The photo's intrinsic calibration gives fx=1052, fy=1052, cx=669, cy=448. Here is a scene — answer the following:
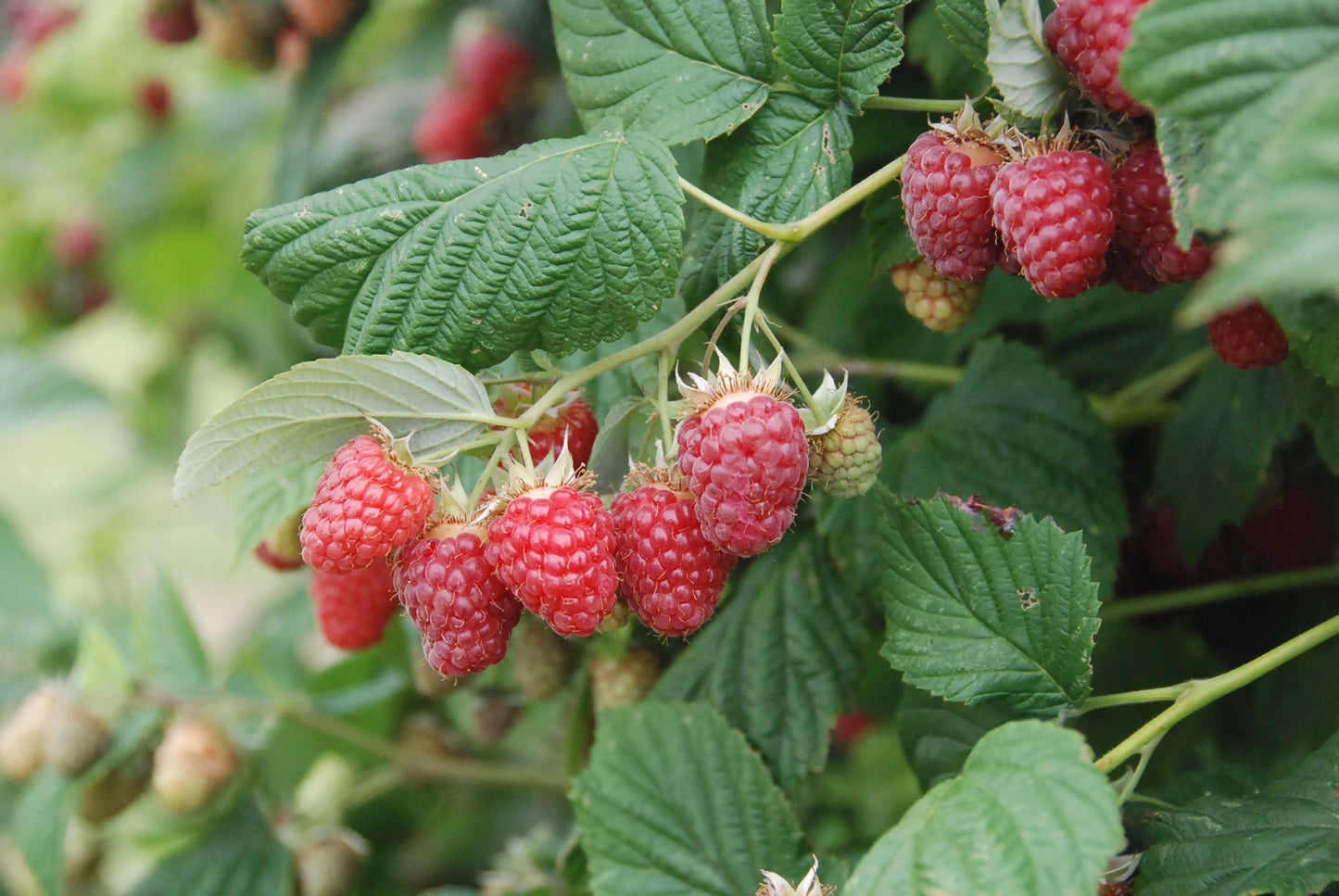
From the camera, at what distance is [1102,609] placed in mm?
1243

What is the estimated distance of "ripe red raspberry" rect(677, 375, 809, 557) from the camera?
74cm

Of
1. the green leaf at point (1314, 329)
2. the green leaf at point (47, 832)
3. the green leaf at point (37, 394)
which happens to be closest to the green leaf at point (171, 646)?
the green leaf at point (47, 832)

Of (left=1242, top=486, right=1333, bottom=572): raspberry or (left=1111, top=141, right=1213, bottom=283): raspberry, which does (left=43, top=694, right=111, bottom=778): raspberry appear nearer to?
(left=1111, top=141, right=1213, bottom=283): raspberry

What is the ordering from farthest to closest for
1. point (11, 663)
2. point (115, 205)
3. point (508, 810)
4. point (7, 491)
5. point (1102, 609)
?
point (7, 491) → point (115, 205) → point (11, 663) → point (508, 810) → point (1102, 609)

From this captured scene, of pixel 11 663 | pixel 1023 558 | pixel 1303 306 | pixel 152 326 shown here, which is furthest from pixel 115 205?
pixel 1303 306

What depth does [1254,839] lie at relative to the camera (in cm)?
78

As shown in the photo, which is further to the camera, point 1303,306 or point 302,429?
point 302,429

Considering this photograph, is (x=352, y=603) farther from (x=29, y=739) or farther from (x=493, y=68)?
(x=493, y=68)

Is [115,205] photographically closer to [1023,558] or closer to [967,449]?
[967,449]

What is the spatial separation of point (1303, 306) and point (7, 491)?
17.3ft

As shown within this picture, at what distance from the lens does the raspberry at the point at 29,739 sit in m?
1.50

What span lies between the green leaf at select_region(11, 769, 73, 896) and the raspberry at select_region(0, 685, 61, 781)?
6cm

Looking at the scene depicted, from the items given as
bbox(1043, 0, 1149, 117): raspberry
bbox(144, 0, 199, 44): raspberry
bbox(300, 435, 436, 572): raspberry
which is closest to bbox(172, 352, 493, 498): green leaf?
bbox(300, 435, 436, 572): raspberry

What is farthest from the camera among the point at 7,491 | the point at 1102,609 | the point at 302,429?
the point at 7,491
